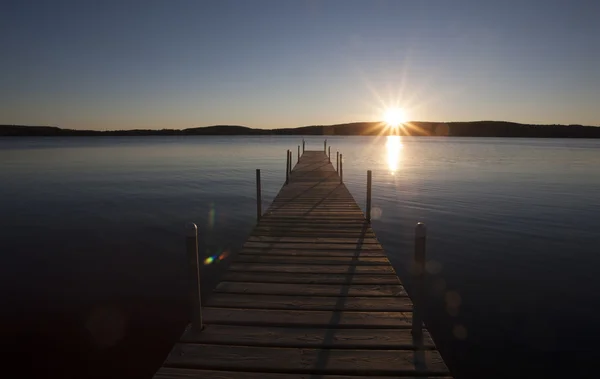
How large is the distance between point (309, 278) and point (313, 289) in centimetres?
49

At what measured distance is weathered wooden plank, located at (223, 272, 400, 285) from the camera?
21.2 feet

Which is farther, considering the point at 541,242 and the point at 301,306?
the point at 541,242

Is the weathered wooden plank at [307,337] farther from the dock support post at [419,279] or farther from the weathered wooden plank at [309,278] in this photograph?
the weathered wooden plank at [309,278]

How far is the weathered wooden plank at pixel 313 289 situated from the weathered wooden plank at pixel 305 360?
1.53 meters

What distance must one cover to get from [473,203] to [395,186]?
7.88 m

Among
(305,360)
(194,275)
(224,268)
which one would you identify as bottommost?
(224,268)

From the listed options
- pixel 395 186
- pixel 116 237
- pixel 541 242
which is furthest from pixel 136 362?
pixel 395 186

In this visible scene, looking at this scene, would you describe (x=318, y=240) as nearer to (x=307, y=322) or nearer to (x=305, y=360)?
(x=307, y=322)

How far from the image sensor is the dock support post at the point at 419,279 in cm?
436

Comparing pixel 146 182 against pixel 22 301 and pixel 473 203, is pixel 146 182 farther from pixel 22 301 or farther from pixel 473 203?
pixel 473 203

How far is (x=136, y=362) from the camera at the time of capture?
7.17m

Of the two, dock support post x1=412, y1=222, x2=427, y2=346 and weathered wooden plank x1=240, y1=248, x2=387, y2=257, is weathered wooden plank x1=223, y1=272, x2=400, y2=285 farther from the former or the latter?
dock support post x1=412, y1=222, x2=427, y2=346

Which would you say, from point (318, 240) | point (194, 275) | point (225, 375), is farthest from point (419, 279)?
point (318, 240)

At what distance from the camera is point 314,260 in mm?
7551
